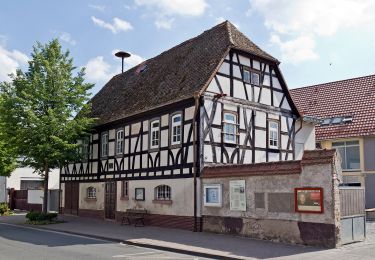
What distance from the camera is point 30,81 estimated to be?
25.1 m

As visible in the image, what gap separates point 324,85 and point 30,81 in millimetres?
21884

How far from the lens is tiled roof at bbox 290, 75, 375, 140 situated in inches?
1141

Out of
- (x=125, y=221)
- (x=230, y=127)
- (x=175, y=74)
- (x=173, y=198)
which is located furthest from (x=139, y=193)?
(x=175, y=74)

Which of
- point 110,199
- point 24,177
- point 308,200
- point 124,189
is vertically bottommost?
point 110,199

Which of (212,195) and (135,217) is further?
(135,217)

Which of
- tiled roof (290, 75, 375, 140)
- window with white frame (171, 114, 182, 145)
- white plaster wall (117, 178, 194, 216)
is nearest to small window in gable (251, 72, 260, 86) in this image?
window with white frame (171, 114, 182, 145)

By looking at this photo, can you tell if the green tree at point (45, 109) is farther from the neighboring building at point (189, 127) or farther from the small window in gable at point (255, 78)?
the small window in gable at point (255, 78)

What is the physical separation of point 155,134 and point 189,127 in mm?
3068

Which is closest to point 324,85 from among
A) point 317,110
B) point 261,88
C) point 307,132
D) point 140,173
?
point 317,110

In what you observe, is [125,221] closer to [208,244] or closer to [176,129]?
[176,129]

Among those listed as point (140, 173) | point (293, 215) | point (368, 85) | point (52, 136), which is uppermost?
point (368, 85)

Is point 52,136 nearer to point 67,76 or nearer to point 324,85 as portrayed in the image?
point 67,76

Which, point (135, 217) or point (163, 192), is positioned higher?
point (163, 192)

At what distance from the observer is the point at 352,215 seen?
15336 mm
